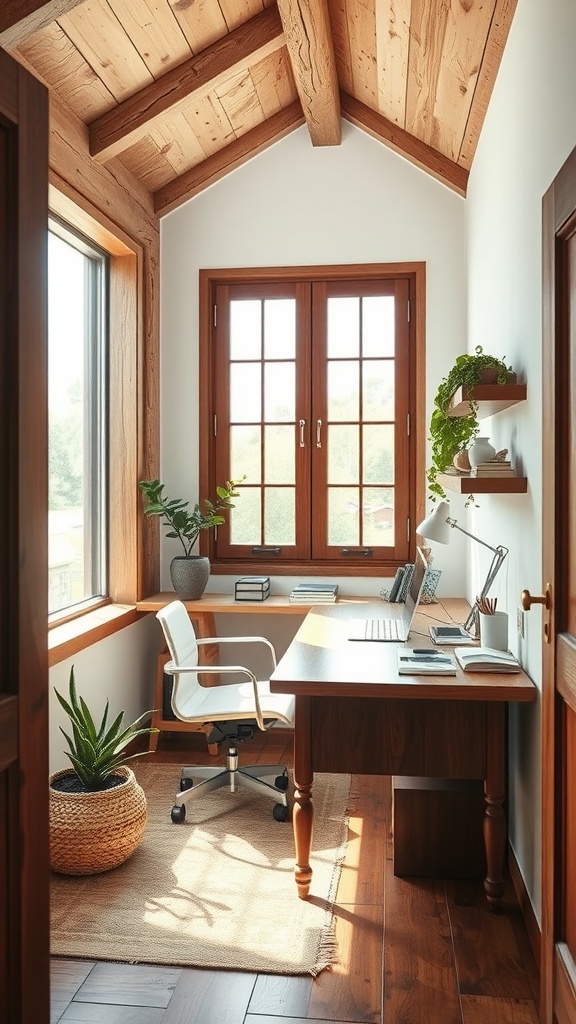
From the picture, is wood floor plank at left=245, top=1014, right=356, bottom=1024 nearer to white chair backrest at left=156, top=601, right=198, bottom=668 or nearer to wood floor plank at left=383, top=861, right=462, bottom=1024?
wood floor plank at left=383, top=861, right=462, bottom=1024

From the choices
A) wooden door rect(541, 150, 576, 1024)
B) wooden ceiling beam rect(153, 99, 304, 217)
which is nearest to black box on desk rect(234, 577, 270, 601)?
wooden ceiling beam rect(153, 99, 304, 217)

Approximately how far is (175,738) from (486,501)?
211cm

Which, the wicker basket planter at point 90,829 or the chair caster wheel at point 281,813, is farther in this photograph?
the chair caster wheel at point 281,813

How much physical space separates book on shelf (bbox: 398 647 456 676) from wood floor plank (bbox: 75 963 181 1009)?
1074 mm

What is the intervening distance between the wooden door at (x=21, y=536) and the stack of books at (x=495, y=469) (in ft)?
5.34

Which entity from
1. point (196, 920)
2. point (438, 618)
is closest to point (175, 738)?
point (438, 618)

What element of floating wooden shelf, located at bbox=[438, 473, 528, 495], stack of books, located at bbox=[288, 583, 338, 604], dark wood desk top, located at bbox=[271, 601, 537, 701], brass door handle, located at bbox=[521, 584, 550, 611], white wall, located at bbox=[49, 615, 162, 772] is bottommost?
white wall, located at bbox=[49, 615, 162, 772]

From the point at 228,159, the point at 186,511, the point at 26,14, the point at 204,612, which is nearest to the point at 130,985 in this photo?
the point at 204,612

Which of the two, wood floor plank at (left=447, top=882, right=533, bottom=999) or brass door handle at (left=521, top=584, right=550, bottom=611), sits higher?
brass door handle at (left=521, top=584, right=550, bottom=611)

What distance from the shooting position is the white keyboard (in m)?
3.26

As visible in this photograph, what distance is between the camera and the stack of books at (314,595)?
4301 millimetres

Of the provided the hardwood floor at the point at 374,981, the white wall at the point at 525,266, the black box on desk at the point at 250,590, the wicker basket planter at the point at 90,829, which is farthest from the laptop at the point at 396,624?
the wicker basket planter at the point at 90,829

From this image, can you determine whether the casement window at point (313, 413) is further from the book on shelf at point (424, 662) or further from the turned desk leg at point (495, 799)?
the turned desk leg at point (495, 799)

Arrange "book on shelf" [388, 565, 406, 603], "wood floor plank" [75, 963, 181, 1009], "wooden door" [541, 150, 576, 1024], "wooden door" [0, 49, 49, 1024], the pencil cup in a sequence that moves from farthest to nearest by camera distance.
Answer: "book on shelf" [388, 565, 406, 603], the pencil cup, "wood floor plank" [75, 963, 181, 1009], "wooden door" [541, 150, 576, 1024], "wooden door" [0, 49, 49, 1024]
